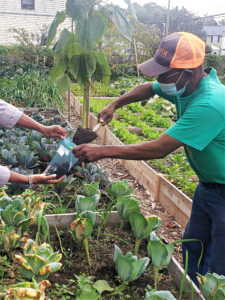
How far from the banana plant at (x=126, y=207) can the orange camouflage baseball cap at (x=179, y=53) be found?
867 mm

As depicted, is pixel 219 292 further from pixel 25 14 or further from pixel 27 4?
pixel 27 4

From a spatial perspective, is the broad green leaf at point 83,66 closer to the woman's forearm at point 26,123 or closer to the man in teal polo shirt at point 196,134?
the woman's forearm at point 26,123

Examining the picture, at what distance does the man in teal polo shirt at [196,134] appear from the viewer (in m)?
1.84

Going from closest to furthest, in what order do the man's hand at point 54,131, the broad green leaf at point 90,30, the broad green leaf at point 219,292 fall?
1. the broad green leaf at point 219,292
2. the man's hand at point 54,131
3. the broad green leaf at point 90,30

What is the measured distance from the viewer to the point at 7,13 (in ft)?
69.4

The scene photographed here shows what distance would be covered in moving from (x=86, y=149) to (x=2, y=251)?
0.82 m

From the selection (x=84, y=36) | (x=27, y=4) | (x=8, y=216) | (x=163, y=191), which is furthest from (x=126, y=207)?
(x=27, y=4)

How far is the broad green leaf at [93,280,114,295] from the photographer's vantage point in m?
1.69

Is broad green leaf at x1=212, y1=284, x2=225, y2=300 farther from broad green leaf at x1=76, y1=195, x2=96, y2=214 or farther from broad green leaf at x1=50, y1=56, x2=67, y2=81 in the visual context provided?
broad green leaf at x1=50, y1=56, x2=67, y2=81

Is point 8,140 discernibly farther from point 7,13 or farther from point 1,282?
point 7,13

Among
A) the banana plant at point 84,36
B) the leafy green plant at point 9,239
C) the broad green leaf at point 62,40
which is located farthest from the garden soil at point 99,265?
the broad green leaf at point 62,40

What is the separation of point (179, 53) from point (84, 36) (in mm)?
1384

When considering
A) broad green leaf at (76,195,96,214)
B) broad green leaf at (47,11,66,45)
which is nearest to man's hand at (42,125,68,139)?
broad green leaf at (76,195,96,214)

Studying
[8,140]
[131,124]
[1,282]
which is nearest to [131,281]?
[1,282]
